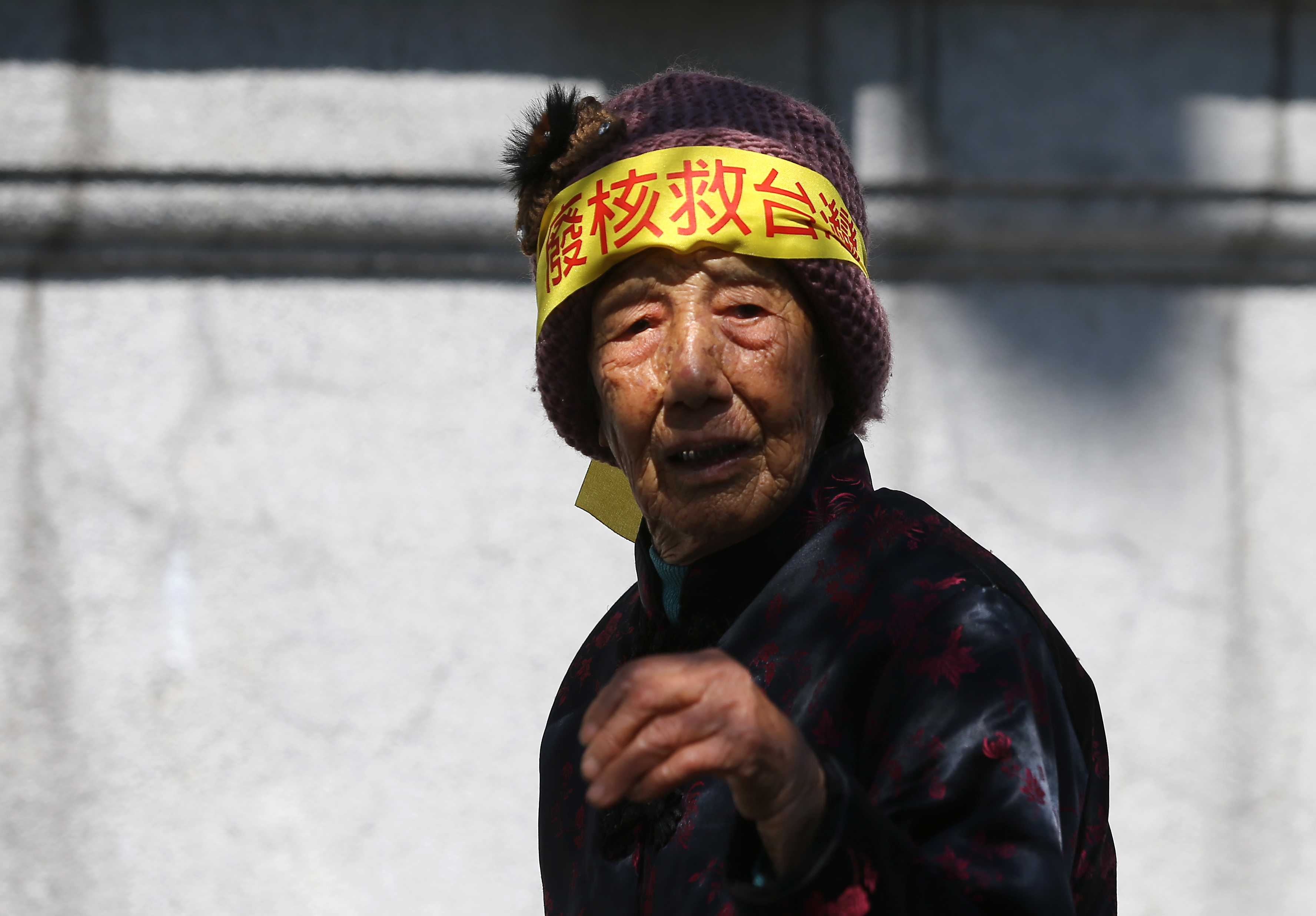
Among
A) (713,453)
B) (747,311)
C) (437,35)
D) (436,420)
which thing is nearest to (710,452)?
(713,453)

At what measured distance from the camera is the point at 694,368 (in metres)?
1.27

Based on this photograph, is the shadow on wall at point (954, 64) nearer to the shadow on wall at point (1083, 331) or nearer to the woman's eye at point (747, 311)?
the shadow on wall at point (1083, 331)

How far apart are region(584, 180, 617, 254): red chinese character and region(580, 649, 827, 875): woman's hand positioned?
642 millimetres

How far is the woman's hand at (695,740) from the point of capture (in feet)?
2.66

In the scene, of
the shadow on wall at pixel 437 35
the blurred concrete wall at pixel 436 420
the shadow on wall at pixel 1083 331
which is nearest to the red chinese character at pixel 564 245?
the blurred concrete wall at pixel 436 420

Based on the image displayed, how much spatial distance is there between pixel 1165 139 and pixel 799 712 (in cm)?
235

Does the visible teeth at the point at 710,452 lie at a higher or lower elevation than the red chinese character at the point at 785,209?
lower

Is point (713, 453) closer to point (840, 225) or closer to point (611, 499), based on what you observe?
point (840, 225)

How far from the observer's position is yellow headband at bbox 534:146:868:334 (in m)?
1.33

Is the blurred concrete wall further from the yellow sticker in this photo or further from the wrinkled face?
the wrinkled face

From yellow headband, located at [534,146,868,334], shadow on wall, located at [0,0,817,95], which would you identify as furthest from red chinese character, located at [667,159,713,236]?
shadow on wall, located at [0,0,817,95]

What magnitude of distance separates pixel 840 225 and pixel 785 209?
0.32ft

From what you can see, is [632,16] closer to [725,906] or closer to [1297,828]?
[725,906]

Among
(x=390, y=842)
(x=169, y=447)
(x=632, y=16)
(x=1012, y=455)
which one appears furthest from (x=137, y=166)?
(x=1012, y=455)
